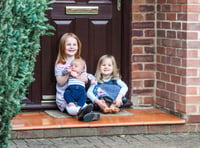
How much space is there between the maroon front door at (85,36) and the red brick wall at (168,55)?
18 cm

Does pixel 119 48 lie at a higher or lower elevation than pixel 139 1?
lower

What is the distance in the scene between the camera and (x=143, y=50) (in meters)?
7.88

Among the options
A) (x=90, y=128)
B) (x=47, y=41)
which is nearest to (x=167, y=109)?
(x=90, y=128)

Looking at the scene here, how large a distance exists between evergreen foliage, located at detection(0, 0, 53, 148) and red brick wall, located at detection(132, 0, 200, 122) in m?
2.83

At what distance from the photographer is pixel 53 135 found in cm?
686

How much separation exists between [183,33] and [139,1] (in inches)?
34.3

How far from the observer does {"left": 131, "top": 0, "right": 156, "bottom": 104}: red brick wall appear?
25.7 ft

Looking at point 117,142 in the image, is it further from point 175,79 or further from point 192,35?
point 192,35

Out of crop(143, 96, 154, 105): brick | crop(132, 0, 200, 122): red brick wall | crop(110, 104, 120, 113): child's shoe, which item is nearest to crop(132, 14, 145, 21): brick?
crop(132, 0, 200, 122): red brick wall

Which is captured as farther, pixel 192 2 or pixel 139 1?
pixel 139 1

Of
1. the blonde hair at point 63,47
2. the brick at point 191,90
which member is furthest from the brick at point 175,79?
the blonde hair at point 63,47

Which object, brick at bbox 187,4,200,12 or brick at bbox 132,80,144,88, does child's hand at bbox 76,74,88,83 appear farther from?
brick at bbox 187,4,200,12

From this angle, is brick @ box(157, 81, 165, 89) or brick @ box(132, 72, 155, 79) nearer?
brick @ box(157, 81, 165, 89)

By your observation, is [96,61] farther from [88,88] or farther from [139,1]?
A: [139,1]
